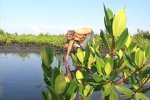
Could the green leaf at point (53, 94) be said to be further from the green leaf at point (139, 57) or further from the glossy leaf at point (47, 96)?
the green leaf at point (139, 57)

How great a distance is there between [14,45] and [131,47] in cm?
1609

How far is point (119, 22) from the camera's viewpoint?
1.42 metres

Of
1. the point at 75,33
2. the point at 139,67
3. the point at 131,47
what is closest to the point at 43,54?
the point at 139,67

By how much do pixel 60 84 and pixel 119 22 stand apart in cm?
36

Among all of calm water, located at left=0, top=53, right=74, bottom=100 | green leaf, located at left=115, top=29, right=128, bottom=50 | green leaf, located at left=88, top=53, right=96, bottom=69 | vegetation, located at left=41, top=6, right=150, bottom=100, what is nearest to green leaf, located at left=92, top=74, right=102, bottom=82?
vegetation, located at left=41, top=6, right=150, bottom=100

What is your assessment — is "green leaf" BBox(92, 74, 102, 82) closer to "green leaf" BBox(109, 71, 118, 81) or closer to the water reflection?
"green leaf" BBox(109, 71, 118, 81)

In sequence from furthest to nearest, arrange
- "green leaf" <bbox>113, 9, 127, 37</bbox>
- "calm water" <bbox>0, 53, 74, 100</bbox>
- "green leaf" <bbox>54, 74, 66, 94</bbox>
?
"calm water" <bbox>0, 53, 74, 100</bbox>, "green leaf" <bbox>113, 9, 127, 37</bbox>, "green leaf" <bbox>54, 74, 66, 94</bbox>

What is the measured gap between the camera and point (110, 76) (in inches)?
59.4

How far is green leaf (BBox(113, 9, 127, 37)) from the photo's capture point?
142 cm

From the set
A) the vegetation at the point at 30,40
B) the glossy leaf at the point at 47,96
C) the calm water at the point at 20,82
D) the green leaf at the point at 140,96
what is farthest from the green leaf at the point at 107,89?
the vegetation at the point at 30,40

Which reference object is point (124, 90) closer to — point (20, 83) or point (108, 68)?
point (108, 68)

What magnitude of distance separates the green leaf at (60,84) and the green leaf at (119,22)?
12.5 inches

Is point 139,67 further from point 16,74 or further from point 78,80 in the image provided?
point 16,74

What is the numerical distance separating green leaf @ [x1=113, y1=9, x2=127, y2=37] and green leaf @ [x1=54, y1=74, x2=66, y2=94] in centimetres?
32
